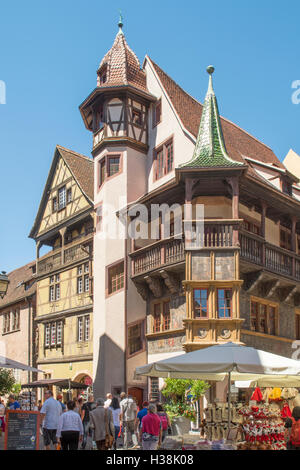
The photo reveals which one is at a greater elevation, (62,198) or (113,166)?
(62,198)

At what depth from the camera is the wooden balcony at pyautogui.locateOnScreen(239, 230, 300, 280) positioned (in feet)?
67.9

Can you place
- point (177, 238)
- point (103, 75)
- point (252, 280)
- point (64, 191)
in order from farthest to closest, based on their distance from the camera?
point (64, 191), point (103, 75), point (252, 280), point (177, 238)

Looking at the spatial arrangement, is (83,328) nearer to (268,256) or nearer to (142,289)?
(142,289)

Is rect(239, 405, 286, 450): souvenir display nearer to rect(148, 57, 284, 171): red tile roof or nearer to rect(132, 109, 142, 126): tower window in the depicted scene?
rect(148, 57, 284, 171): red tile roof

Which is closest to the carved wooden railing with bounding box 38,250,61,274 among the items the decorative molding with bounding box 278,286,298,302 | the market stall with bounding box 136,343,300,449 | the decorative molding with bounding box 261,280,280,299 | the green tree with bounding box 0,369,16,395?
the green tree with bounding box 0,369,16,395

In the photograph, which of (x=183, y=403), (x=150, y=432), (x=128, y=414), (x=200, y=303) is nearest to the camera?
(x=150, y=432)

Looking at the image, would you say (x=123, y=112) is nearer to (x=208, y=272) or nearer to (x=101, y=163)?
(x=101, y=163)

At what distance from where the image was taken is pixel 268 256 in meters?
21.8

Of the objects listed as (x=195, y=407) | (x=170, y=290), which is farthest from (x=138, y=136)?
(x=195, y=407)

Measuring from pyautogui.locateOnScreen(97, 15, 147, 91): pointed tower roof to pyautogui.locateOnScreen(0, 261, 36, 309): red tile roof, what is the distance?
48.2ft

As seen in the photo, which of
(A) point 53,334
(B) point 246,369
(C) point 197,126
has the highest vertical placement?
(C) point 197,126

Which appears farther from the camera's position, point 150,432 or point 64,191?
point 64,191

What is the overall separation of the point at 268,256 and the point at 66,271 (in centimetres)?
1268

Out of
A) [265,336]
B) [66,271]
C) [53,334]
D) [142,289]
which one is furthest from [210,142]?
[53,334]
